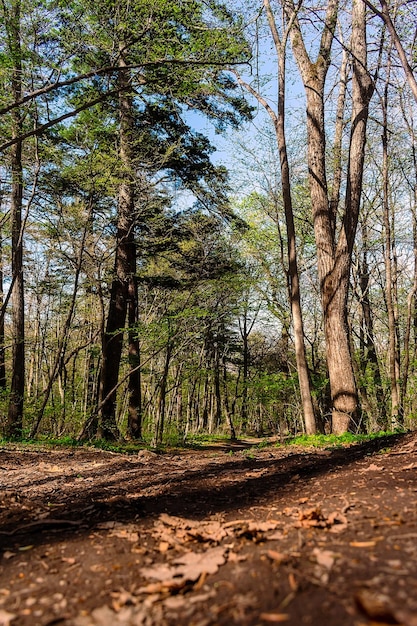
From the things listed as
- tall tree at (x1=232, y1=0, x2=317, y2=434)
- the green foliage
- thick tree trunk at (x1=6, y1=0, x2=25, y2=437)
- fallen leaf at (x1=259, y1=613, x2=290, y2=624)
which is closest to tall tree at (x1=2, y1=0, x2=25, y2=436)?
thick tree trunk at (x1=6, y1=0, x2=25, y2=437)

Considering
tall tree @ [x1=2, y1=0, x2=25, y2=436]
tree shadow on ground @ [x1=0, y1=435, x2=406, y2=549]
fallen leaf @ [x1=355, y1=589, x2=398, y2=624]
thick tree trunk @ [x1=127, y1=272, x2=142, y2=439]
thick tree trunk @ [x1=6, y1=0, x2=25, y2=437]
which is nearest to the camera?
fallen leaf @ [x1=355, y1=589, x2=398, y2=624]

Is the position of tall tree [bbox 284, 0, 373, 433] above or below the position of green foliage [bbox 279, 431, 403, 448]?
above

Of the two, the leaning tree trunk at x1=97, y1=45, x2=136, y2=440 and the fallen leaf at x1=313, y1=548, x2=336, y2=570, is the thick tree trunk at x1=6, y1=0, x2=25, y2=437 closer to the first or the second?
the leaning tree trunk at x1=97, y1=45, x2=136, y2=440

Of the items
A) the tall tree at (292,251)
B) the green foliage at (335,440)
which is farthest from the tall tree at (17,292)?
the green foliage at (335,440)

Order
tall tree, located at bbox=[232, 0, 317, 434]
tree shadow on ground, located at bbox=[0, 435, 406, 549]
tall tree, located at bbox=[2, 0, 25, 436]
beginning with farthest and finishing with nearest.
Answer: tall tree, located at bbox=[2, 0, 25, 436] < tall tree, located at bbox=[232, 0, 317, 434] < tree shadow on ground, located at bbox=[0, 435, 406, 549]

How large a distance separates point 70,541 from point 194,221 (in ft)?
33.1

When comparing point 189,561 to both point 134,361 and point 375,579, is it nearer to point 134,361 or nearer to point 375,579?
point 375,579

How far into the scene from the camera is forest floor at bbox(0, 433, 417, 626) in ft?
3.98

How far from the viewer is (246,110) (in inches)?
436

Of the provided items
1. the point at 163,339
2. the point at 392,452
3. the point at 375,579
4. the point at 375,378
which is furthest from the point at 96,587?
the point at 375,378

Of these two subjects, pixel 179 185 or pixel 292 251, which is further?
pixel 179 185

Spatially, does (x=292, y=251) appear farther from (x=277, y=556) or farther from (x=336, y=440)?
(x=277, y=556)

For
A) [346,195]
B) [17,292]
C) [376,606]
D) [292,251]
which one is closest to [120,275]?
[17,292]

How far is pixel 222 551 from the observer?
1728 mm
